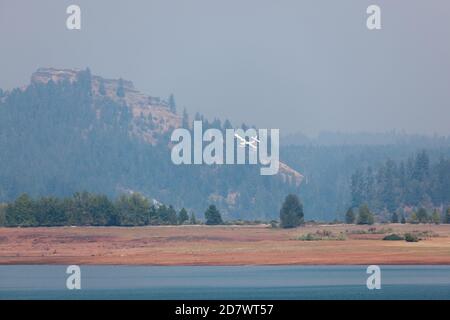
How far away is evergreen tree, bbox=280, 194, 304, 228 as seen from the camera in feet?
348

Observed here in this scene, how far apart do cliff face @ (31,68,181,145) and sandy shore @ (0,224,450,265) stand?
81086 mm

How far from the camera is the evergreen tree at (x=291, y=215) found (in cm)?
10596

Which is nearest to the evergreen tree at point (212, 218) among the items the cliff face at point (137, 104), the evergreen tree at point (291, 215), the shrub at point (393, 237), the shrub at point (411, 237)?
the evergreen tree at point (291, 215)

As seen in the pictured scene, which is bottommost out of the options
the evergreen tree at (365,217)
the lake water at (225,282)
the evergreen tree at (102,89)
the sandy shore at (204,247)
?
the lake water at (225,282)

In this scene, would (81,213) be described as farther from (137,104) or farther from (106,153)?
(137,104)

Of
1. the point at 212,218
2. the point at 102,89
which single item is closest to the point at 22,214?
the point at 212,218

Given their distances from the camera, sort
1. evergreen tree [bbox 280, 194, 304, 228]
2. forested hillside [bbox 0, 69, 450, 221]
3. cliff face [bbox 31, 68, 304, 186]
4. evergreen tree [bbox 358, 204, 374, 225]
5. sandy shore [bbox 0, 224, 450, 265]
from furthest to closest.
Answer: cliff face [bbox 31, 68, 304, 186]
forested hillside [bbox 0, 69, 450, 221]
evergreen tree [bbox 358, 204, 374, 225]
evergreen tree [bbox 280, 194, 304, 228]
sandy shore [bbox 0, 224, 450, 265]

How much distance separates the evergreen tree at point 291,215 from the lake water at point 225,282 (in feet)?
60.5

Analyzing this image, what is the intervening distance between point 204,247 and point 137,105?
98666 millimetres

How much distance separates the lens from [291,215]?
108938 millimetres

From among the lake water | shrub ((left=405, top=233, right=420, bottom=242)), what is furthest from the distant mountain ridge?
the lake water

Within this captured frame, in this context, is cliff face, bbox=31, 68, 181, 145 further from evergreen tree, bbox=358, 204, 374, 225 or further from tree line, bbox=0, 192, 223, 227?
tree line, bbox=0, 192, 223, 227

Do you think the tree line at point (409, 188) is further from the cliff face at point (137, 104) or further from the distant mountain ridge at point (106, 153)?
the cliff face at point (137, 104)
